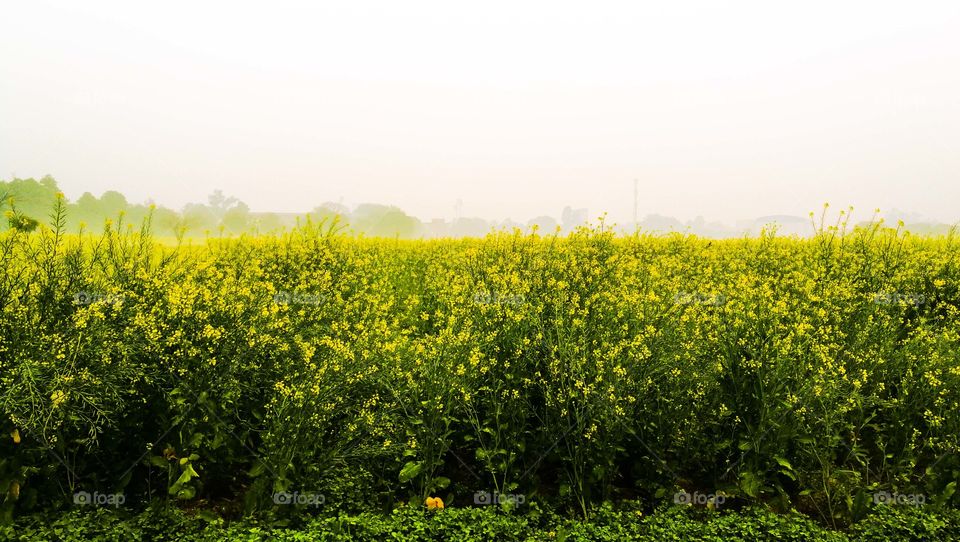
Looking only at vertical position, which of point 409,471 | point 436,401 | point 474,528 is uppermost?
point 436,401

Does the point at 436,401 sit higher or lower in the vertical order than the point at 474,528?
higher

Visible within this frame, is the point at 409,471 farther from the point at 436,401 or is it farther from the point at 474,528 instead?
the point at 474,528

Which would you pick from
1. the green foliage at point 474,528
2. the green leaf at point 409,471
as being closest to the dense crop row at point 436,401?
the green leaf at point 409,471

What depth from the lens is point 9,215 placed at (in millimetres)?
5000

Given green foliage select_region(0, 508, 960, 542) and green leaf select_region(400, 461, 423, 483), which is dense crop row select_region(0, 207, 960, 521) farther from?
green foliage select_region(0, 508, 960, 542)

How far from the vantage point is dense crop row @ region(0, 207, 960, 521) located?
4.70 m

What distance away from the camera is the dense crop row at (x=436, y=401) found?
470 centimetres

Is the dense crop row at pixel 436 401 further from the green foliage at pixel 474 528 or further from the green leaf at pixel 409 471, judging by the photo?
the green foliage at pixel 474 528

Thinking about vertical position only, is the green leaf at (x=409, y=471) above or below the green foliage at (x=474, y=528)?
above

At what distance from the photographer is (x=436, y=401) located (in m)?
4.92

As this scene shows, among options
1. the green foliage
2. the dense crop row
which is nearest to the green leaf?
the dense crop row

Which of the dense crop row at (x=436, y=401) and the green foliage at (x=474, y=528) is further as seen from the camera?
the dense crop row at (x=436, y=401)

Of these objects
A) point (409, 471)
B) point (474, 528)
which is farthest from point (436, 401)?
point (474, 528)

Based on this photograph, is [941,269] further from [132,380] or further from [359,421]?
[132,380]
